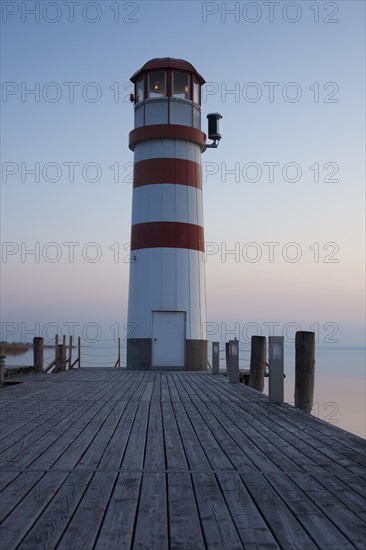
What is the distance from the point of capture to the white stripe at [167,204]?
766 inches

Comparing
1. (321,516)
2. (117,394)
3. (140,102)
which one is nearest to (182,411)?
(117,394)

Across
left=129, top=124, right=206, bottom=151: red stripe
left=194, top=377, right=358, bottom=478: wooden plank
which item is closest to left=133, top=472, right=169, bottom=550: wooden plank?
left=194, top=377, right=358, bottom=478: wooden plank

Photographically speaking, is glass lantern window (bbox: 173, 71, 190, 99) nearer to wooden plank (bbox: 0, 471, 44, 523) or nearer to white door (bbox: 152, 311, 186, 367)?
white door (bbox: 152, 311, 186, 367)

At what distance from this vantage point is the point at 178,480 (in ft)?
15.3

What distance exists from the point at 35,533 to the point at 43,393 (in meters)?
8.41

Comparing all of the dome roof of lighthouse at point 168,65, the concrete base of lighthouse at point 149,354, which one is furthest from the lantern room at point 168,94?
the concrete base of lighthouse at point 149,354

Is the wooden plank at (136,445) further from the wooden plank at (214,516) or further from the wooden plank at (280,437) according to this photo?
the wooden plank at (280,437)

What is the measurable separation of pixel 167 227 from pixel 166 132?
10.8 feet

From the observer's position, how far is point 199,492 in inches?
169

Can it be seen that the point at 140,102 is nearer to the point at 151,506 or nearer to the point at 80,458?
the point at 80,458

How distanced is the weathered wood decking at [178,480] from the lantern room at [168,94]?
1358 cm

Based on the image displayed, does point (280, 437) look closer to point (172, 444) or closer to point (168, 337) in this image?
point (172, 444)

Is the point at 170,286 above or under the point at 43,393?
above

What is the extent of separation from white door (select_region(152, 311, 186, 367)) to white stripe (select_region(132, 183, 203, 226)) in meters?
3.17
